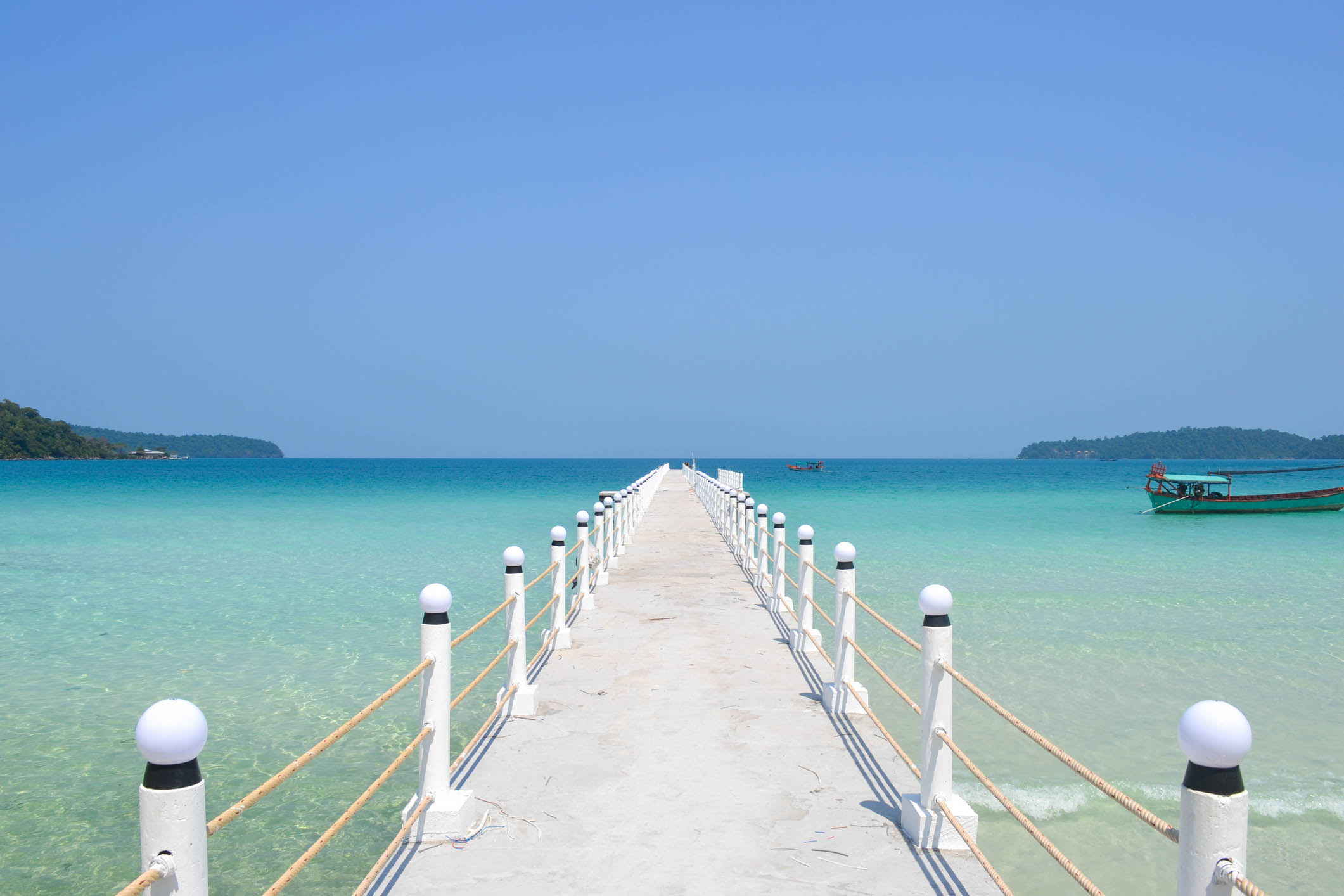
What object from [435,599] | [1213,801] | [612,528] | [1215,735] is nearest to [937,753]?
[1213,801]

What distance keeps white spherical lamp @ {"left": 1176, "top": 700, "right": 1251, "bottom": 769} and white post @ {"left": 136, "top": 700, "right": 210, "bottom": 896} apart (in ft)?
8.43

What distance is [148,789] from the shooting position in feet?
7.36

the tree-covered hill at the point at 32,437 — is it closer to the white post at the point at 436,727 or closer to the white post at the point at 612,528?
the white post at the point at 612,528

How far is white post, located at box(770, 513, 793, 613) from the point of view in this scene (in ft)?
34.3

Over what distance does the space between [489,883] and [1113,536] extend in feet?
101

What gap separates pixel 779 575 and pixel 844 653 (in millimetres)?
4180

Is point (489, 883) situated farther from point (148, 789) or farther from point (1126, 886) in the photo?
point (1126, 886)

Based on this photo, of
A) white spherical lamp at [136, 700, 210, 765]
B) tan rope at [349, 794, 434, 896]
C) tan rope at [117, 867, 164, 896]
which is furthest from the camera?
tan rope at [349, 794, 434, 896]

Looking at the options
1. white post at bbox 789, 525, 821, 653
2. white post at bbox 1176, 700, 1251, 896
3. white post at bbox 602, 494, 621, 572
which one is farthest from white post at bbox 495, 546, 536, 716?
white post at bbox 602, 494, 621, 572

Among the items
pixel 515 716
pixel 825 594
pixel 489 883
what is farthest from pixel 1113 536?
pixel 489 883

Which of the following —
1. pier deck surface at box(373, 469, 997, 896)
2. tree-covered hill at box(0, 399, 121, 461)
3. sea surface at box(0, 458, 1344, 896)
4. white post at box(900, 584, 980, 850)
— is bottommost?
sea surface at box(0, 458, 1344, 896)

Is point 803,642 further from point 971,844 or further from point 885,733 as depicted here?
point 971,844

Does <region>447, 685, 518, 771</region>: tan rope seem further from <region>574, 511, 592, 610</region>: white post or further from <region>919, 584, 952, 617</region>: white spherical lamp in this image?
<region>574, 511, 592, 610</region>: white post

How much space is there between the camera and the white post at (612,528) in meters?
14.2
